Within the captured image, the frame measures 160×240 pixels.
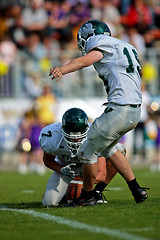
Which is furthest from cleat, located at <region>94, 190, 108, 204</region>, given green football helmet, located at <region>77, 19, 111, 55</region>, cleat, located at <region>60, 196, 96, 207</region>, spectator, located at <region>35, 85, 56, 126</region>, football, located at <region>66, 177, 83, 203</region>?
spectator, located at <region>35, 85, 56, 126</region>

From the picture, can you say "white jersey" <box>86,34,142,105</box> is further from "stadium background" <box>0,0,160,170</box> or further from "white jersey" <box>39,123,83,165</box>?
"stadium background" <box>0,0,160,170</box>

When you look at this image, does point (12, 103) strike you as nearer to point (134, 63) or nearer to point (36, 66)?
point (36, 66)

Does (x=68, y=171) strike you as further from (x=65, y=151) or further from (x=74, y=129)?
(x=74, y=129)

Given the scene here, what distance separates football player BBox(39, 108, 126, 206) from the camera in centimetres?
475

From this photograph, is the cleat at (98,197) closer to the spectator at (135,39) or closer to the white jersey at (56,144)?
the white jersey at (56,144)

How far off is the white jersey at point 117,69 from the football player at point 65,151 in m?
0.52

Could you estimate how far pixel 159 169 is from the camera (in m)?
11.2

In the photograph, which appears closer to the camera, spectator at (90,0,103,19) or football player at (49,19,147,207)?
football player at (49,19,147,207)

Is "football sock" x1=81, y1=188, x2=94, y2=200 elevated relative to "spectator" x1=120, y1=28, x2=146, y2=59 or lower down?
lower down

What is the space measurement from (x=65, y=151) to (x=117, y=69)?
1094mm

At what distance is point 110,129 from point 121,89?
356mm

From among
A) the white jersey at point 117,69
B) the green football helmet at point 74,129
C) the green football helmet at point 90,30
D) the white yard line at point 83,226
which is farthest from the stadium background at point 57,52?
the white yard line at point 83,226

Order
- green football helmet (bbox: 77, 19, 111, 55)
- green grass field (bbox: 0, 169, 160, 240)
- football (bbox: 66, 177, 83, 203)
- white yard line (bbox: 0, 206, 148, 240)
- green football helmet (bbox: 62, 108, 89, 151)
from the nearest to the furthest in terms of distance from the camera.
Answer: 1. white yard line (bbox: 0, 206, 148, 240)
2. green grass field (bbox: 0, 169, 160, 240)
3. green football helmet (bbox: 77, 19, 111, 55)
4. green football helmet (bbox: 62, 108, 89, 151)
5. football (bbox: 66, 177, 83, 203)

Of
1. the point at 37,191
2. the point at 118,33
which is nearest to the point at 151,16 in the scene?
the point at 118,33
